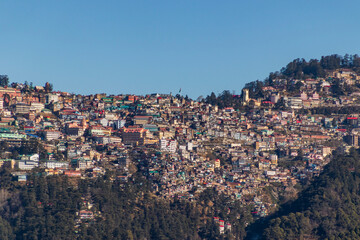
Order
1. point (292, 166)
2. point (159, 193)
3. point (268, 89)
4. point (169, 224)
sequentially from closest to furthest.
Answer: point (169, 224)
point (159, 193)
point (292, 166)
point (268, 89)

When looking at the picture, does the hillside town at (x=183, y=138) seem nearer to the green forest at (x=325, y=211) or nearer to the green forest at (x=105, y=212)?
the green forest at (x=105, y=212)

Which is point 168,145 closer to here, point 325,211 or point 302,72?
point 325,211

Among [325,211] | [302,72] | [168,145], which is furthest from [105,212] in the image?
[302,72]

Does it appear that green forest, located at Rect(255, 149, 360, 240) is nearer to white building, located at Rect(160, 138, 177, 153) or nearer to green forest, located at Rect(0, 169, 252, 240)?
green forest, located at Rect(0, 169, 252, 240)

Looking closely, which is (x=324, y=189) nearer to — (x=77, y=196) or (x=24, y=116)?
(x=77, y=196)

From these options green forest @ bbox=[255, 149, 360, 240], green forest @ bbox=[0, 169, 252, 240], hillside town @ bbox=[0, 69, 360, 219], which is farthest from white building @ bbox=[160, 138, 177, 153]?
green forest @ bbox=[255, 149, 360, 240]

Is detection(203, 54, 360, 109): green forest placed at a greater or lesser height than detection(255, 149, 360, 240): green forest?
greater

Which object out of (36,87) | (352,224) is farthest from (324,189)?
(36,87)

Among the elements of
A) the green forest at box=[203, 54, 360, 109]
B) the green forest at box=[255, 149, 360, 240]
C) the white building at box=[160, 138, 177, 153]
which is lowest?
the green forest at box=[255, 149, 360, 240]
